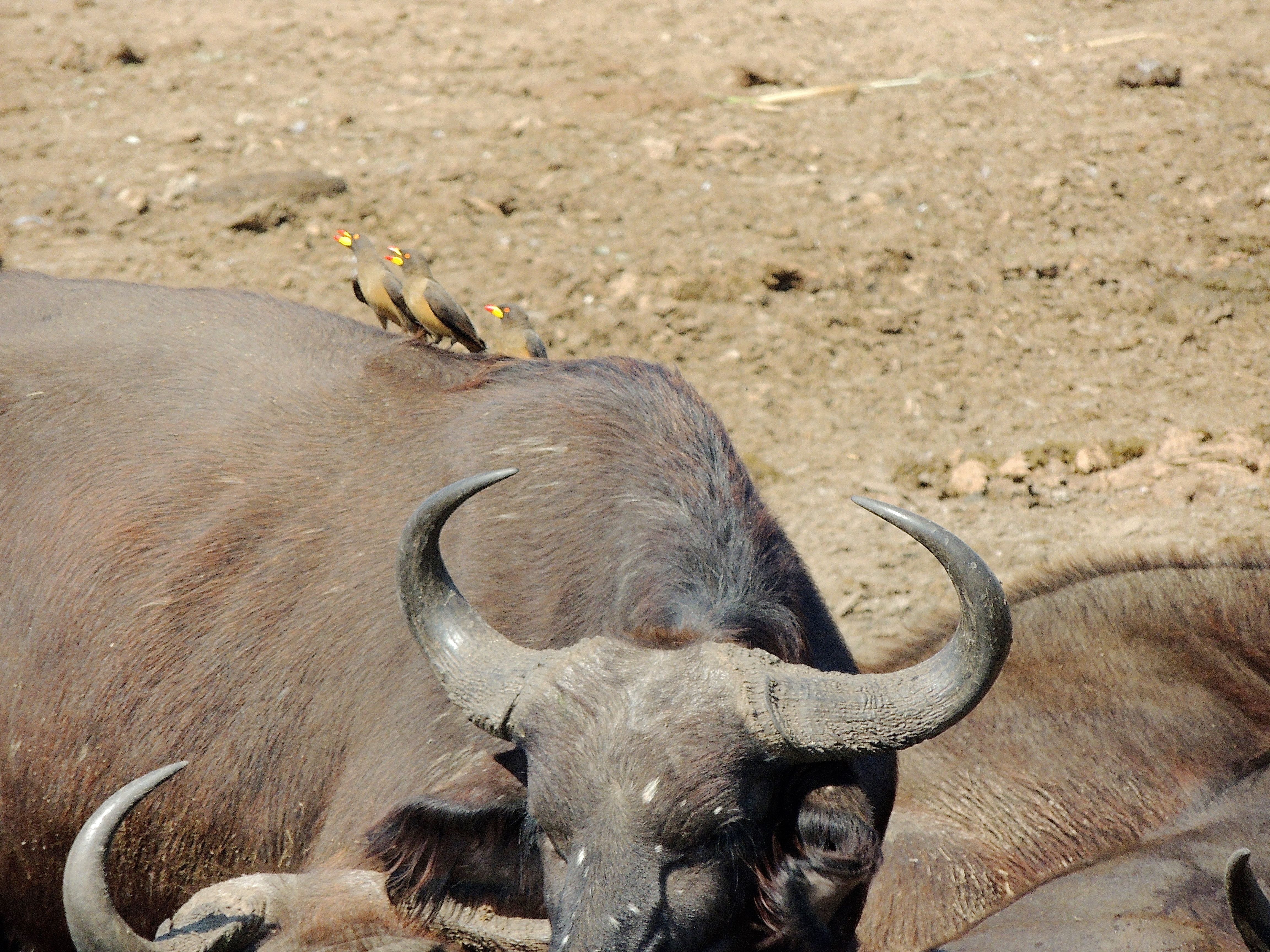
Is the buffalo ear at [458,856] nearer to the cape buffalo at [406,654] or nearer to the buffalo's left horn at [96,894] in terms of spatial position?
the cape buffalo at [406,654]

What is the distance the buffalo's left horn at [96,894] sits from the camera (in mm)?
2438

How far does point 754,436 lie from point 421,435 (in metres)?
2.65

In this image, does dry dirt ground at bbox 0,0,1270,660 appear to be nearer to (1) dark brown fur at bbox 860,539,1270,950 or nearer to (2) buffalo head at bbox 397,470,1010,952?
(1) dark brown fur at bbox 860,539,1270,950

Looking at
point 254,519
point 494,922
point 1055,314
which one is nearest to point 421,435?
point 254,519

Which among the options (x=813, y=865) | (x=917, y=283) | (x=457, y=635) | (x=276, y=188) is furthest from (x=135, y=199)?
(x=813, y=865)

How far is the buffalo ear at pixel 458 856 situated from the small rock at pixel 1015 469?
3.54m

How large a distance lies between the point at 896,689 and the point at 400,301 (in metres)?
3.49

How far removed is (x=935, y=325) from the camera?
648 cm

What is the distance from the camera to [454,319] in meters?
5.06

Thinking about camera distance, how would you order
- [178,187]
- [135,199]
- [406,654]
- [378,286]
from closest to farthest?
[406,654] < [378,286] < [135,199] < [178,187]

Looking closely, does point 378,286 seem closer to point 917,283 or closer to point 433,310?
point 433,310

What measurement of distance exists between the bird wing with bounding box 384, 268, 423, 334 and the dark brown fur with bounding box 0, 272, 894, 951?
1259 mm

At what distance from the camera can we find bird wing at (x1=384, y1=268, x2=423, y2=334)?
5152mm

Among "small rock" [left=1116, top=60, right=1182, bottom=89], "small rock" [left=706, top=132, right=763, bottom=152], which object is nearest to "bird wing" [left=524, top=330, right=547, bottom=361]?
"small rock" [left=706, top=132, right=763, bottom=152]
